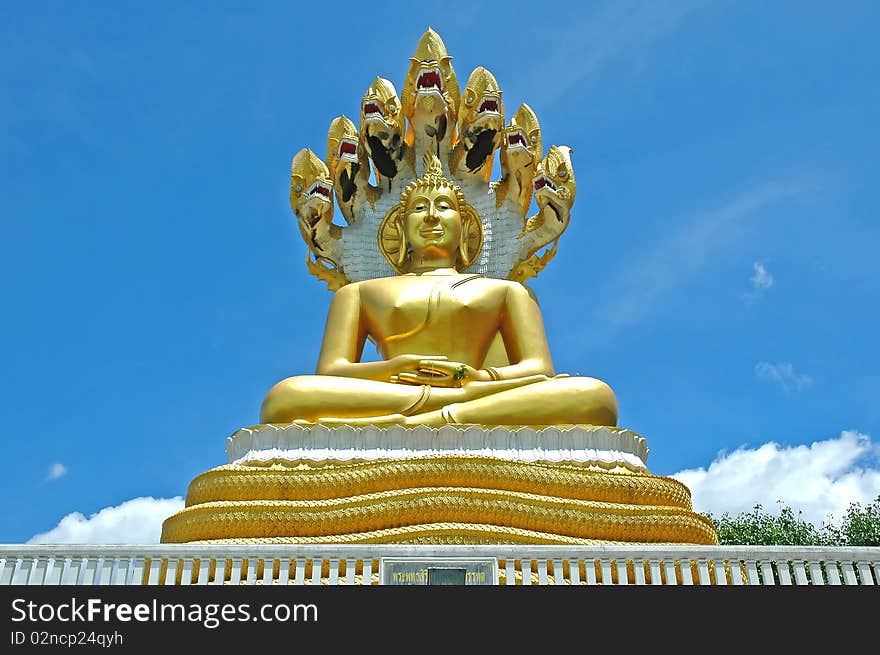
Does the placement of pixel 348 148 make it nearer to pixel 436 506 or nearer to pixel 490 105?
pixel 490 105

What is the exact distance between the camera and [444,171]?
479 inches

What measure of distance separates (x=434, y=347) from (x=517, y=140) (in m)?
3.30

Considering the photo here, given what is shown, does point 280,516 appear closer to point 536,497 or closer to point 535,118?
point 536,497

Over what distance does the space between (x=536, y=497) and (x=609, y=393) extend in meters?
1.86

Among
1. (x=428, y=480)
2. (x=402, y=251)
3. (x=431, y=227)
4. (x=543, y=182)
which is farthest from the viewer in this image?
Answer: (x=402, y=251)

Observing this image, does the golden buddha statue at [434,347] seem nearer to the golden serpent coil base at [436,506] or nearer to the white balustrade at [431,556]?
the golden serpent coil base at [436,506]

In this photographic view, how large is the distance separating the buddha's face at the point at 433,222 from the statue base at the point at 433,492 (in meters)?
3.36

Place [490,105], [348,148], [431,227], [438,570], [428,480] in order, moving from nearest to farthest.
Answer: [438,570] → [428,480] → [431,227] → [348,148] → [490,105]

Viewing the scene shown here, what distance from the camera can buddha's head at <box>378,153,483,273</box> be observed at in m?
11.1

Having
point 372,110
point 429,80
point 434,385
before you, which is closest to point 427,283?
point 434,385

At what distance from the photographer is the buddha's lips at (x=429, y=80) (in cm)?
1191

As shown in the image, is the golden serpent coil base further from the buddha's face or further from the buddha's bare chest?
the buddha's face

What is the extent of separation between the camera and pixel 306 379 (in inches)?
350
